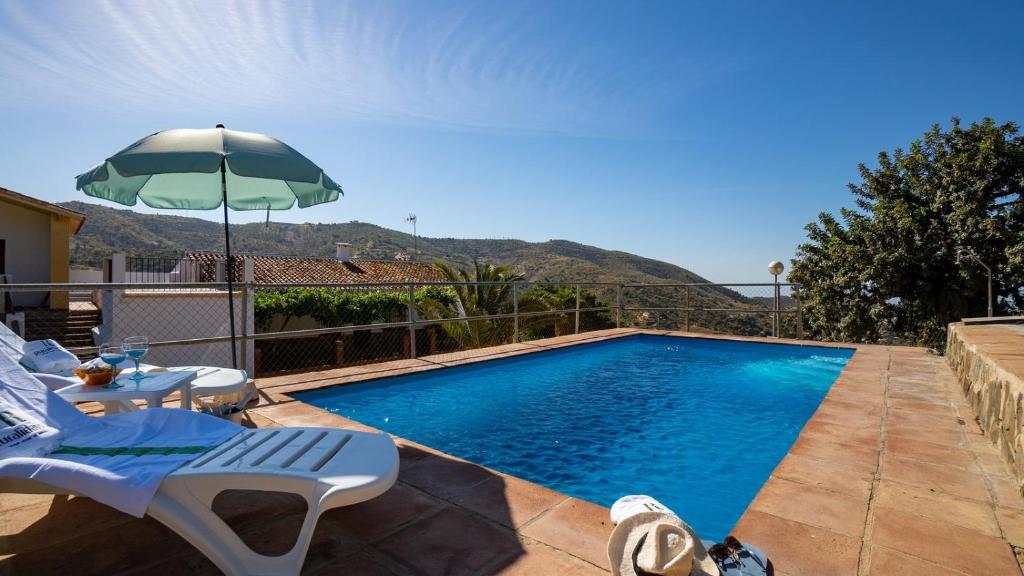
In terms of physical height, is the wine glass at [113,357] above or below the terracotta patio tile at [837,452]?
above

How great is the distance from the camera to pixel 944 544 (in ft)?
5.62

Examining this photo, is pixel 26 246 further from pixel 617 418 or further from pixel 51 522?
pixel 617 418

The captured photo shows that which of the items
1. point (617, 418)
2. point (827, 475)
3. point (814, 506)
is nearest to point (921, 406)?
point (827, 475)

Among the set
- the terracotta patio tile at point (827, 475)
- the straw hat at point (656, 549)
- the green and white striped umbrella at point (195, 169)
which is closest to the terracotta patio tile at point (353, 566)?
the straw hat at point (656, 549)

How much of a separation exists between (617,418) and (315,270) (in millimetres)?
20843

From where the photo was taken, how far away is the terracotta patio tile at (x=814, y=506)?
1871 millimetres

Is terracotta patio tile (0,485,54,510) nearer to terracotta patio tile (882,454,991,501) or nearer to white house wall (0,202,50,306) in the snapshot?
terracotta patio tile (882,454,991,501)

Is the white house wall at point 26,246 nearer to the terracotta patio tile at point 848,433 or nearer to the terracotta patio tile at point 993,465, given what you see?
the terracotta patio tile at point 848,433

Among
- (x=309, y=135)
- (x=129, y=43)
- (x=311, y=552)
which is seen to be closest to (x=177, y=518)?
(x=311, y=552)

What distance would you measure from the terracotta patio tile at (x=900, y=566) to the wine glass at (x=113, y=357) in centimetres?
322

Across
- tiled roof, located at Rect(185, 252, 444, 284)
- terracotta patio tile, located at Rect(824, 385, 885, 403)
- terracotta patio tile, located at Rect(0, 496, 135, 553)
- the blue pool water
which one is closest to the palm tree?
the blue pool water

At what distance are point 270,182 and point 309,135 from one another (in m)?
6.54

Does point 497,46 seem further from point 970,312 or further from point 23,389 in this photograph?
point 970,312

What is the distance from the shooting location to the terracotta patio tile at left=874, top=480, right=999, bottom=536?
1.89m
